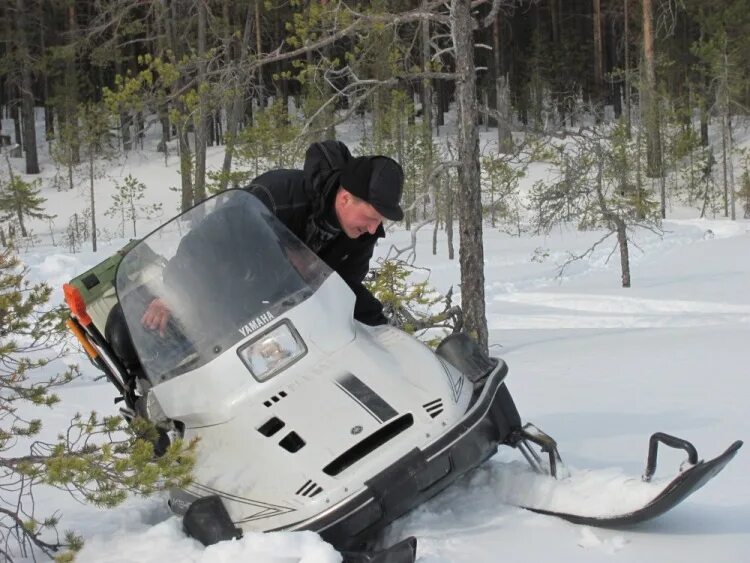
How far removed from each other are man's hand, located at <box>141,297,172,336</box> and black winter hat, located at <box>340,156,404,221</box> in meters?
0.90

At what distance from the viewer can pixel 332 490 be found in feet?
9.23

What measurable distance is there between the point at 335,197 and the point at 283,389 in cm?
100

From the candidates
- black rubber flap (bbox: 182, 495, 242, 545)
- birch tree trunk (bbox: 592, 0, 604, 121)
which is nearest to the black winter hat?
black rubber flap (bbox: 182, 495, 242, 545)

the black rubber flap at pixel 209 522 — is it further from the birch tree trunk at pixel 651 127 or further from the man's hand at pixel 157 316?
the birch tree trunk at pixel 651 127

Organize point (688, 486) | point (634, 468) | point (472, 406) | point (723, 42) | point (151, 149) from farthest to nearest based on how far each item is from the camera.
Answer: point (151, 149)
point (723, 42)
point (634, 468)
point (472, 406)
point (688, 486)

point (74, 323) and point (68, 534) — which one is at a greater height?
point (74, 323)

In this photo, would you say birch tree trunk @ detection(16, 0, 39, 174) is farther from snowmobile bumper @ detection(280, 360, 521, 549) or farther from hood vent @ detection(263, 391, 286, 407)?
snowmobile bumper @ detection(280, 360, 521, 549)

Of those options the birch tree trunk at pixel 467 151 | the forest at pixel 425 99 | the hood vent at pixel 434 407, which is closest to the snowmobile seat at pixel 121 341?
the hood vent at pixel 434 407

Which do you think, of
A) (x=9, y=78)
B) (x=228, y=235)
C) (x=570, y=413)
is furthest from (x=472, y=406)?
(x=9, y=78)

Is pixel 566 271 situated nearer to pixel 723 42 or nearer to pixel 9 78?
pixel 723 42

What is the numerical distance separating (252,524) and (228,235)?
3.64 feet

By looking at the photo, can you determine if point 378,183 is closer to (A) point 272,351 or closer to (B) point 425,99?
(A) point 272,351

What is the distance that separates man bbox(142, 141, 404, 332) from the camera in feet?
11.3

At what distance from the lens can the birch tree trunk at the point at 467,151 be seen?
6906 millimetres
